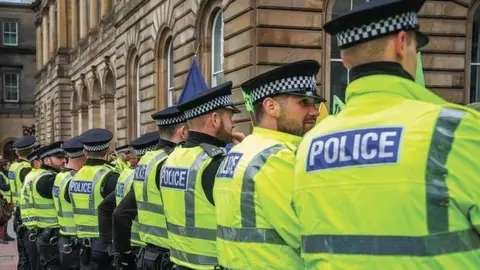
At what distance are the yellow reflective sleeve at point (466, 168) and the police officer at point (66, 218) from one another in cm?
559

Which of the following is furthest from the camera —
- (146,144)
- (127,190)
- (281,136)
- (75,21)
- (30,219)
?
(75,21)

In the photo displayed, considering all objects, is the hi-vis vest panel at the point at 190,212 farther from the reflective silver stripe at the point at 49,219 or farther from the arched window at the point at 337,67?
the arched window at the point at 337,67

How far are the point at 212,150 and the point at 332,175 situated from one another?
5.79 feet

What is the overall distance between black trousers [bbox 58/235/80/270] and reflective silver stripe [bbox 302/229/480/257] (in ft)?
17.4

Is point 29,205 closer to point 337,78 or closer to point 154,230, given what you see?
point 154,230

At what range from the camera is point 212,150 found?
3939mm

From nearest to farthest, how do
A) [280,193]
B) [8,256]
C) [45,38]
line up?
1. [280,193]
2. [8,256]
3. [45,38]

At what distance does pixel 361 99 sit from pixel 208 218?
1.91 meters

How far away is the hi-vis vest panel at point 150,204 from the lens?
4.82m

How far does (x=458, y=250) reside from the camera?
1963 mm

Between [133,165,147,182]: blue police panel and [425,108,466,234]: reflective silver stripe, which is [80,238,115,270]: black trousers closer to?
[133,165,147,182]: blue police panel

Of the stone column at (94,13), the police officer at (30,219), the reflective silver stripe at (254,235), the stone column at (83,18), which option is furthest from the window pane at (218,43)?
the stone column at (83,18)

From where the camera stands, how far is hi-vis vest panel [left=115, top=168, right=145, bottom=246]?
5.79 metres

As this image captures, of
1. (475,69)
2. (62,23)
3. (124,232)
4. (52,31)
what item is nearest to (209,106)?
(124,232)
